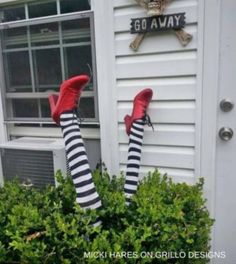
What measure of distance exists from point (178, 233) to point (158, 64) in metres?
0.93

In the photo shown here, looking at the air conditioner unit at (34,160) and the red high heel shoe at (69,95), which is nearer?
the red high heel shoe at (69,95)

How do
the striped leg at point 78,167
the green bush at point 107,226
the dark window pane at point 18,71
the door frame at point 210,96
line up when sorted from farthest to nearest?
the dark window pane at point 18,71 → the door frame at point 210,96 → the striped leg at point 78,167 → the green bush at point 107,226

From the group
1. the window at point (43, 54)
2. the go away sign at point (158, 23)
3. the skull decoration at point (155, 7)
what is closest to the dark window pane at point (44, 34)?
the window at point (43, 54)

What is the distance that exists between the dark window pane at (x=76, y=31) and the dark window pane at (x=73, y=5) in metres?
0.07

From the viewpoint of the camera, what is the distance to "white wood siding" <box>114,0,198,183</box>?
162 centimetres

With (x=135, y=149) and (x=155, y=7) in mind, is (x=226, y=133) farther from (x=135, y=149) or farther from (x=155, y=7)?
(x=155, y=7)

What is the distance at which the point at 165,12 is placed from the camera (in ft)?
5.23

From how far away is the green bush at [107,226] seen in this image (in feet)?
3.94

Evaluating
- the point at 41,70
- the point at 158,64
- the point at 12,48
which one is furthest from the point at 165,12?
the point at 12,48

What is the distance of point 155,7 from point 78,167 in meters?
0.95

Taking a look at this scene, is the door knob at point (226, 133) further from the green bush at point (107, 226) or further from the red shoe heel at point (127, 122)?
the red shoe heel at point (127, 122)

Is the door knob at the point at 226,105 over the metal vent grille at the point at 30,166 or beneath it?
over

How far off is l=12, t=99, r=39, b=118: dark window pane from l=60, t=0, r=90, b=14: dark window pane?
2.14 feet

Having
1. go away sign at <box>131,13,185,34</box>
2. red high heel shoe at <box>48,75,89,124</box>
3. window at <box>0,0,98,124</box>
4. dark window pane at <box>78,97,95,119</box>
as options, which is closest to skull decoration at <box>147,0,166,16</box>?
go away sign at <box>131,13,185,34</box>
